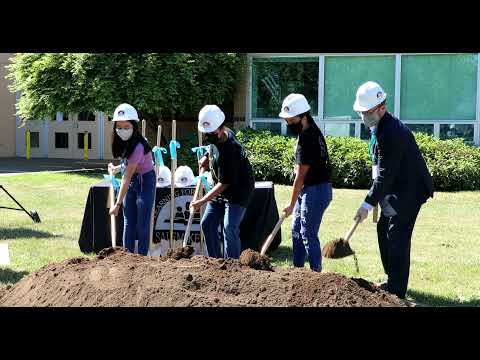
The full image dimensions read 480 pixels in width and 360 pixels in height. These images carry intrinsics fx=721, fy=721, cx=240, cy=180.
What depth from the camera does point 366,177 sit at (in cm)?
1627

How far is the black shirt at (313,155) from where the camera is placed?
250 inches

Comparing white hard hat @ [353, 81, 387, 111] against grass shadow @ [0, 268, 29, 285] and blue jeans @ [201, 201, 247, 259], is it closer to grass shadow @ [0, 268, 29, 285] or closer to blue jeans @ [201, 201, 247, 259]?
blue jeans @ [201, 201, 247, 259]

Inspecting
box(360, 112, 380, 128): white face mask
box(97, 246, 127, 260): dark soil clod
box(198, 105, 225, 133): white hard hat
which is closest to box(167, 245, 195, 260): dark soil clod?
box(97, 246, 127, 260): dark soil clod

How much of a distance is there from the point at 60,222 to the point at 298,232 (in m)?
5.80

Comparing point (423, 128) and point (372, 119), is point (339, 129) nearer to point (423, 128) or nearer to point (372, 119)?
point (423, 128)

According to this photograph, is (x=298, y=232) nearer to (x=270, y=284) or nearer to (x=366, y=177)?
(x=270, y=284)

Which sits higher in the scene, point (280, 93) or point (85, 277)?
point (280, 93)

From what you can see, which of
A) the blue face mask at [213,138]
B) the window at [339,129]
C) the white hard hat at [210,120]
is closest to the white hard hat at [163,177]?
the blue face mask at [213,138]

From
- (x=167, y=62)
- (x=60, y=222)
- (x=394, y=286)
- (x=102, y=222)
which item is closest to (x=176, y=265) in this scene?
(x=394, y=286)

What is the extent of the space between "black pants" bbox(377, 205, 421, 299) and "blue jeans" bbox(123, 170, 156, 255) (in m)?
2.37

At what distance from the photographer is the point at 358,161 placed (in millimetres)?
16266

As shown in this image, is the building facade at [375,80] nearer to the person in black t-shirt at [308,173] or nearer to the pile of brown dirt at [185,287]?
the person in black t-shirt at [308,173]

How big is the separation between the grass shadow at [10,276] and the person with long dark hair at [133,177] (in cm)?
119
